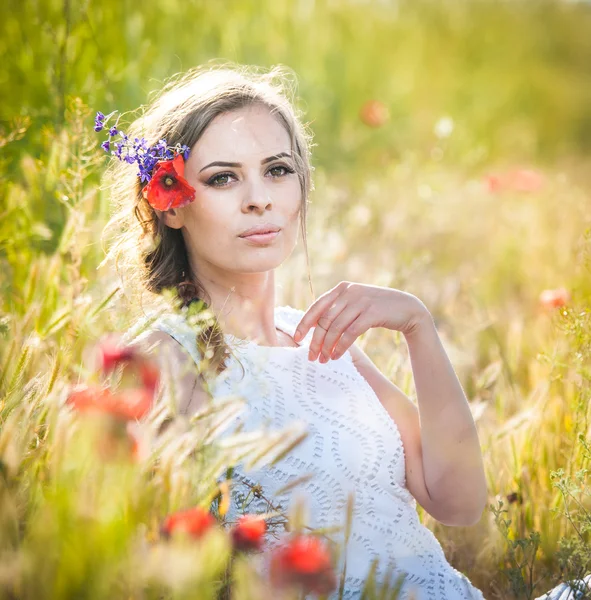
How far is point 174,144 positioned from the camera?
1.97 metres

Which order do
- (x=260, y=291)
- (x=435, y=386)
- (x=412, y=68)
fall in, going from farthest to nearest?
(x=412, y=68) → (x=260, y=291) → (x=435, y=386)

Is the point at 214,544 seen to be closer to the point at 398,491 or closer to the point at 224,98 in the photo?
the point at 398,491

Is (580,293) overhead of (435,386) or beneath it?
overhead

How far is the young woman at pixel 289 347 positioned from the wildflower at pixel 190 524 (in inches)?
29.2

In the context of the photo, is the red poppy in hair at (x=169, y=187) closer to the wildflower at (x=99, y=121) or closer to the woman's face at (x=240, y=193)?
the woman's face at (x=240, y=193)

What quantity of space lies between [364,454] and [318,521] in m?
0.21

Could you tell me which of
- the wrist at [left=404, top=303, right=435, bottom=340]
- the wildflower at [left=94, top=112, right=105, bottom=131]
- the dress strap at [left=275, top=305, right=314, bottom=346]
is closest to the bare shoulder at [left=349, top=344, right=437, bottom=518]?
the dress strap at [left=275, top=305, right=314, bottom=346]

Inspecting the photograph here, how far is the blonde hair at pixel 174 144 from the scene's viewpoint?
1.96m

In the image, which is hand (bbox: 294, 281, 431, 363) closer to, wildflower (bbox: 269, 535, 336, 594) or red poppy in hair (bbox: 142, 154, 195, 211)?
red poppy in hair (bbox: 142, 154, 195, 211)

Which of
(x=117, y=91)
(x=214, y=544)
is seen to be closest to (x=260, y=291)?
(x=214, y=544)

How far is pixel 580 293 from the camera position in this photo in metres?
2.91

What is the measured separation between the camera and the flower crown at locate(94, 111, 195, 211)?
184cm

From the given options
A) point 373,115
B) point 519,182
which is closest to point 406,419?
point 519,182

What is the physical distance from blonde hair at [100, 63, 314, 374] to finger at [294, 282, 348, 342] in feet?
1.16
